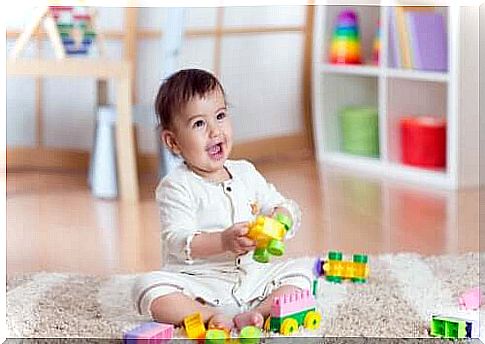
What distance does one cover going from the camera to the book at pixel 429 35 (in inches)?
94.1

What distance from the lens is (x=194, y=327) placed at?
1.13 metres

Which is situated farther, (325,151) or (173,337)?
(325,151)

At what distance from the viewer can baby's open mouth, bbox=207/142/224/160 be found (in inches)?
47.0

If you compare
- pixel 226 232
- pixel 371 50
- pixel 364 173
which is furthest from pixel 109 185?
pixel 226 232

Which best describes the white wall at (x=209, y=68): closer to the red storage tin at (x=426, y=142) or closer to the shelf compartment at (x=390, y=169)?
the shelf compartment at (x=390, y=169)

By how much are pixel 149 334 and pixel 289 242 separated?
655mm

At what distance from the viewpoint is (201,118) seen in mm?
1183

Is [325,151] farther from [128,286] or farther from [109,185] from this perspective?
[128,286]

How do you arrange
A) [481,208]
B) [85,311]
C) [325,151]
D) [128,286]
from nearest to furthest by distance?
[85,311], [128,286], [481,208], [325,151]

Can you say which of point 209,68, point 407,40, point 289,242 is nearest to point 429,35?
point 407,40

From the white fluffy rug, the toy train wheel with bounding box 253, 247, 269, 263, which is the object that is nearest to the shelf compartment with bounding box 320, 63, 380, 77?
the white fluffy rug

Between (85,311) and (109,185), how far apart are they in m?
0.92

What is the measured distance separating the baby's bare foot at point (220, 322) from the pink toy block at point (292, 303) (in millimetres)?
51

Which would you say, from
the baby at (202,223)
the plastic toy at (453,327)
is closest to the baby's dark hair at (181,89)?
the baby at (202,223)
